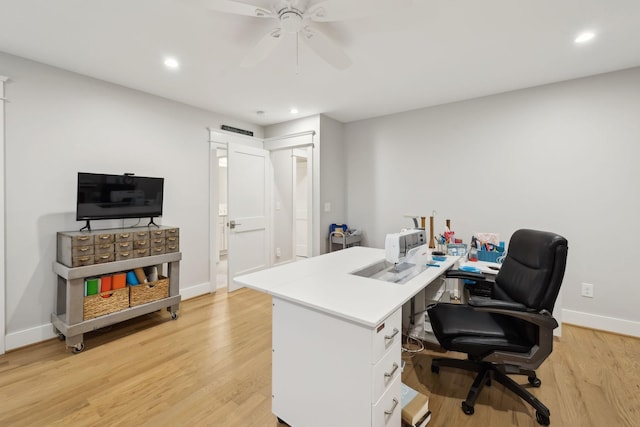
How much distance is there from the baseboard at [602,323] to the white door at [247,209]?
12.6 feet

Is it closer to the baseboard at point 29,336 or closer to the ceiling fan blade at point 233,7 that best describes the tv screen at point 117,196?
the baseboard at point 29,336

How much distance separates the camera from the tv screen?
100 inches

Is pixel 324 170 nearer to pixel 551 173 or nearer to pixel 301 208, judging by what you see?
pixel 301 208

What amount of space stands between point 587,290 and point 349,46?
332cm

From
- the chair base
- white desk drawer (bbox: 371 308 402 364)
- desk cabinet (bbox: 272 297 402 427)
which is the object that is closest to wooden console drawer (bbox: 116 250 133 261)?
desk cabinet (bbox: 272 297 402 427)

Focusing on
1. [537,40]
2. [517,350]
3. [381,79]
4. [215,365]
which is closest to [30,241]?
[215,365]

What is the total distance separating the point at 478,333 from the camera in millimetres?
1658

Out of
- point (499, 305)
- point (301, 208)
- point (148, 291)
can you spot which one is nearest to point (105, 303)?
point (148, 291)

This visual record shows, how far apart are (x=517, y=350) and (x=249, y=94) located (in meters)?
3.31

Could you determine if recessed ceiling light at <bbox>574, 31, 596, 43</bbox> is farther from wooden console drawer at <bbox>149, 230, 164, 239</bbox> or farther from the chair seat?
wooden console drawer at <bbox>149, 230, 164, 239</bbox>

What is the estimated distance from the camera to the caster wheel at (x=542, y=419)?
156 cm

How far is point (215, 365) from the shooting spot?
215cm

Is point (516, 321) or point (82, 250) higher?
point (82, 250)

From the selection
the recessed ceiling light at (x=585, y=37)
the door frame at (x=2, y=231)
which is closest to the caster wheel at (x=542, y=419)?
the recessed ceiling light at (x=585, y=37)
